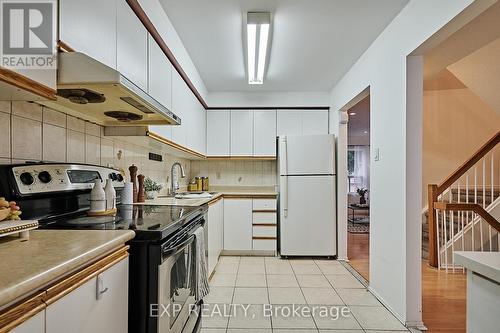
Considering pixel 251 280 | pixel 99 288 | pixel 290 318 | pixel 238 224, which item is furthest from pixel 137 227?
pixel 238 224

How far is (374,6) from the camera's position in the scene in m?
2.26

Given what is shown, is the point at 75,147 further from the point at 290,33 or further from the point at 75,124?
the point at 290,33

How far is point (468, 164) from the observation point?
3787mm

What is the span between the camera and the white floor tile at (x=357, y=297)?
8.62 ft

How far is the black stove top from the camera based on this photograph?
1.27 meters

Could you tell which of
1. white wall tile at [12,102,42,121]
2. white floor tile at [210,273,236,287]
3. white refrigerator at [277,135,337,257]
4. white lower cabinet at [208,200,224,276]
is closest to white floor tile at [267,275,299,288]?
white floor tile at [210,273,236,287]

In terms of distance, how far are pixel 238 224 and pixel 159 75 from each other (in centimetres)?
246

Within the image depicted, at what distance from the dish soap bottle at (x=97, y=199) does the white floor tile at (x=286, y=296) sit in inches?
67.9

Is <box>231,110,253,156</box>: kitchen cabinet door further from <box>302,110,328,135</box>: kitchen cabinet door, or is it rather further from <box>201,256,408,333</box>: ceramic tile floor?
<box>201,256,408,333</box>: ceramic tile floor

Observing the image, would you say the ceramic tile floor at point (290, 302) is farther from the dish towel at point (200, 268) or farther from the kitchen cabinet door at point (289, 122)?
the kitchen cabinet door at point (289, 122)

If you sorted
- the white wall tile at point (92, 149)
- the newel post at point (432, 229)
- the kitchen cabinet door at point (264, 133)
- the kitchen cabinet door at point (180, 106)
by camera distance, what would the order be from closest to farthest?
the white wall tile at point (92, 149) < the kitchen cabinet door at point (180, 106) < the newel post at point (432, 229) < the kitchen cabinet door at point (264, 133)

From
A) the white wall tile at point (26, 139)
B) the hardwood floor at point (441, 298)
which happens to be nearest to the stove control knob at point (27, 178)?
the white wall tile at point (26, 139)

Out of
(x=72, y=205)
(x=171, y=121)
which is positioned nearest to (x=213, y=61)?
(x=171, y=121)

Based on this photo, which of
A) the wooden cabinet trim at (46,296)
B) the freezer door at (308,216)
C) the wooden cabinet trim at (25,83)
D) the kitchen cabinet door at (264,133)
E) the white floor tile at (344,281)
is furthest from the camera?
the kitchen cabinet door at (264,133)
